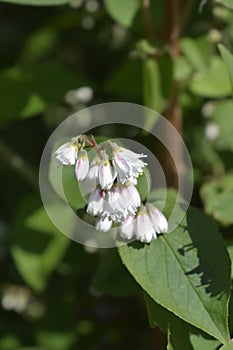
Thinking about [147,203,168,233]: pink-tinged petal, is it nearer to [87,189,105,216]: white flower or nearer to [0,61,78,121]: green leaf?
[87,189,105,216]: white flower

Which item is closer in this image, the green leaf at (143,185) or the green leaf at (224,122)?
the green leaf at (143,185)

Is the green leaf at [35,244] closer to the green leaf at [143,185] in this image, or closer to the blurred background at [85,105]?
the blurred background at [85,105]

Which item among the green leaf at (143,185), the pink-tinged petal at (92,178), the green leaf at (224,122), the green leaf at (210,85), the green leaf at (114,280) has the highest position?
the pink-tinged petal at (92,178)

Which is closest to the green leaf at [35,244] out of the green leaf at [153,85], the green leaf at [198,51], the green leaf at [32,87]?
the green leaf at [32,87]

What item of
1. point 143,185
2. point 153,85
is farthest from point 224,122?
point 143,185

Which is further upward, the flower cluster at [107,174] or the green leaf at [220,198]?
the flower cluster at [107,174]

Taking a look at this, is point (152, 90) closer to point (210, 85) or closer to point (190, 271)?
point (210, 85)

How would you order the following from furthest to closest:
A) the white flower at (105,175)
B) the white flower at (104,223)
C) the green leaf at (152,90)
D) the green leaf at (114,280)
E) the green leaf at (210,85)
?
the green leaf at (210,85)
the green leaf at (152,90)
the green leaf at (114,280)
the white flower at (104,223)
the white flower at (105,175)
